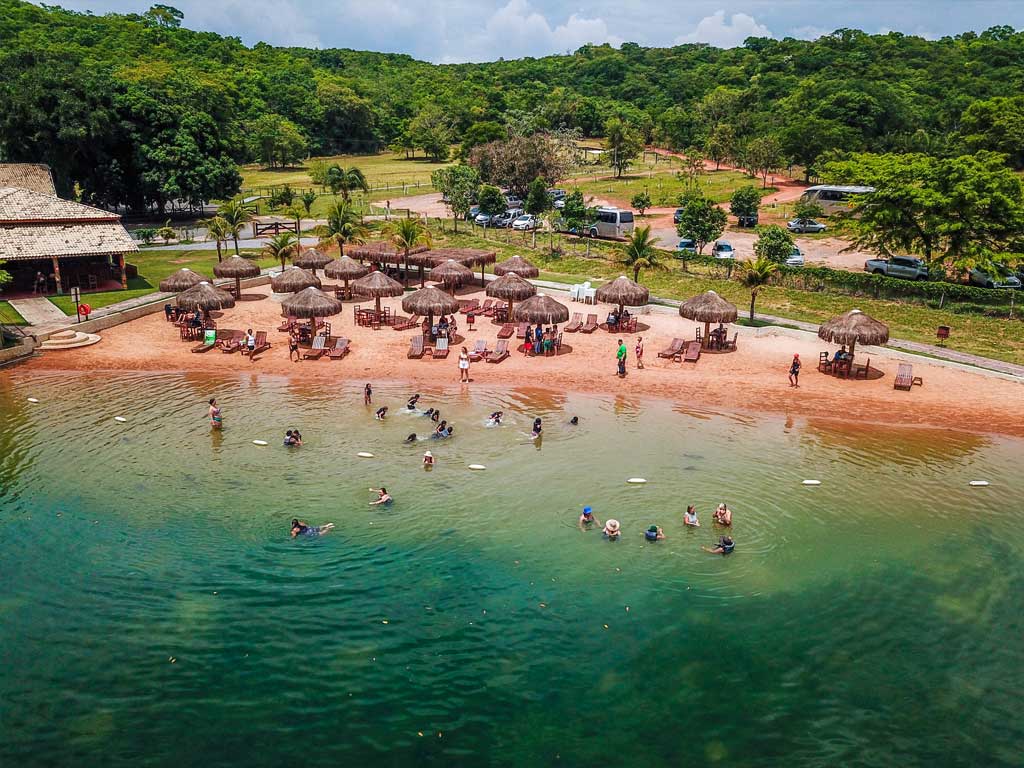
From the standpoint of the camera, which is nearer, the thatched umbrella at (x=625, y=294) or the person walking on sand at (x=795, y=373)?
the person walking on sand at (x=795, y=373)

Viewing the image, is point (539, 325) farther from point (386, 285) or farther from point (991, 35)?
point (991, 35)

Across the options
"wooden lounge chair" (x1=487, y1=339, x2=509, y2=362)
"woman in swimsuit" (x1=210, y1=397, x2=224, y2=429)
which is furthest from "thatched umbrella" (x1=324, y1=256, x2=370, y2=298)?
"woman in swimsuit" (x1=210, y1=397, x2=224, y2=429)

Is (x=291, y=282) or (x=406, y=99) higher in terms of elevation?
(x=406, y=99)

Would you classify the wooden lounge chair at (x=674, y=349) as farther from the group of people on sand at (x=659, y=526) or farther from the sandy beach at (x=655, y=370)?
the group of people on sand at (x=659, y=526)

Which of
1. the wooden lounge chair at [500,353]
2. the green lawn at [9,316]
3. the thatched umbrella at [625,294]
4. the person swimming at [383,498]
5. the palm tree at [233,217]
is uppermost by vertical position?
the palm tree at [233,217]

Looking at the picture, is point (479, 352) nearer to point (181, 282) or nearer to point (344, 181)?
point (181, 282)

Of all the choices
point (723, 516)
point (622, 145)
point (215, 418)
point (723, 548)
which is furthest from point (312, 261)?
point (622, 145)

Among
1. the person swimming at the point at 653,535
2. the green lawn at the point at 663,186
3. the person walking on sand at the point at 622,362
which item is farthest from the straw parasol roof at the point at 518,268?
the green lawn at the point at 663,186
